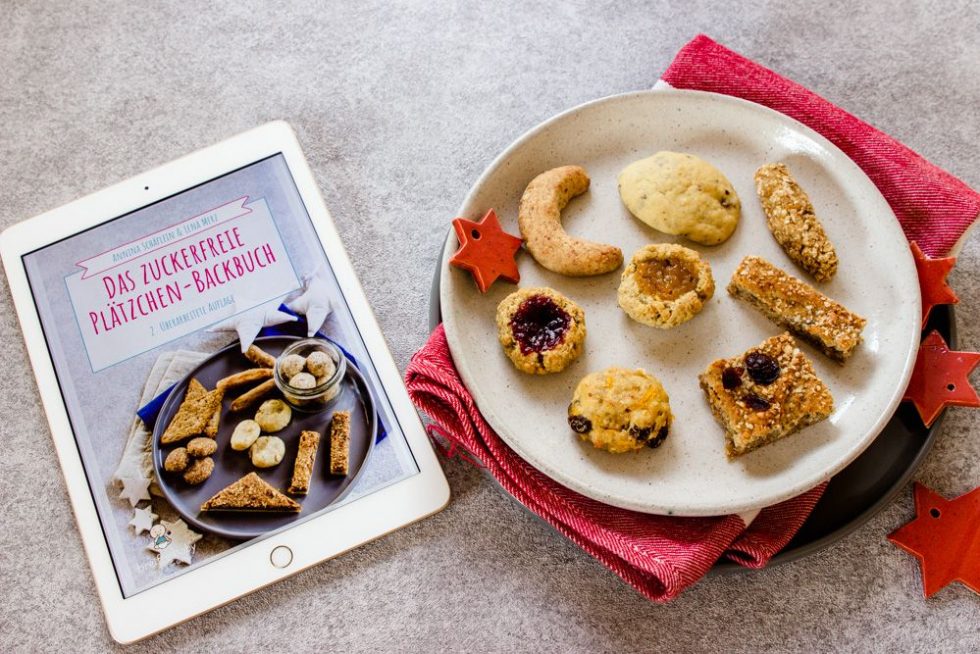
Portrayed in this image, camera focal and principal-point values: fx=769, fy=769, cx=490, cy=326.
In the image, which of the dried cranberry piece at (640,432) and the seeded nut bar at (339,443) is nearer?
the dried cranberry piece at (640,432)

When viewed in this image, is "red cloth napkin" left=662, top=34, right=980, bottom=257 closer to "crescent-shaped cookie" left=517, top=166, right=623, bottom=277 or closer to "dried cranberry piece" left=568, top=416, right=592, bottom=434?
"crescent-shaped cookie" left=517, top=166, right=623, bottom=277

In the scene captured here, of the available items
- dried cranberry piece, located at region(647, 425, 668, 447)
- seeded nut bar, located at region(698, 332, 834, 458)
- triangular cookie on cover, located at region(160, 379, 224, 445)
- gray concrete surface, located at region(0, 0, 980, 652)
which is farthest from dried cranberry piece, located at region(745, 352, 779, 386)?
triangular cookie on cover, located at region(160, 379, 224, 445)

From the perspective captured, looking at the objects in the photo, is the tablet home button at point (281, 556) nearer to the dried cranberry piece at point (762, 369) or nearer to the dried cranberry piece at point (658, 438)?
the dried cranberry piece at point (658, 438)

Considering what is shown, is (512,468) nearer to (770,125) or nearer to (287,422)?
(287,422)

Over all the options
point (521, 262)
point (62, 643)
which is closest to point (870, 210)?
point (521, 262)

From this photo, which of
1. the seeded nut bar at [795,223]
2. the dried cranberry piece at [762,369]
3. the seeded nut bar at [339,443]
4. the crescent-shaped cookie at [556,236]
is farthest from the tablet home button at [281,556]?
the seeded nut bar at [795,223]
